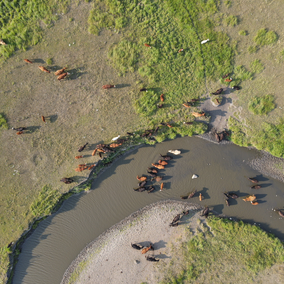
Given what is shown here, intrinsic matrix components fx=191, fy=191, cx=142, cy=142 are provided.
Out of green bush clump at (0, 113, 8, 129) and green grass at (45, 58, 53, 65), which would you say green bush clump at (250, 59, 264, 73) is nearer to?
green grass at (45, 58, 53, 65)

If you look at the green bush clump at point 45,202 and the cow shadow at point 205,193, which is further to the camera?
the cow shadow at point 205,193

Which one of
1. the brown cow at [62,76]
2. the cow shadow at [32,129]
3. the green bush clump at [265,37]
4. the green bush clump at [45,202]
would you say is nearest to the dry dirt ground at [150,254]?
the green bush clump at [45,202]

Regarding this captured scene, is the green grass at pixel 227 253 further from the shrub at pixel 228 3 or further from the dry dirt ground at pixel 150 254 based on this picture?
the shrub at pixel 228 3

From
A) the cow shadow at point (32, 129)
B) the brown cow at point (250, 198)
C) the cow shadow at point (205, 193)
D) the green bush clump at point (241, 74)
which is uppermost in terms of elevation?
the green bush clump at point (241, 74)

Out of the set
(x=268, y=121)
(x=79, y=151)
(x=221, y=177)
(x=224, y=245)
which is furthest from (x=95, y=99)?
(x=224, y=245)

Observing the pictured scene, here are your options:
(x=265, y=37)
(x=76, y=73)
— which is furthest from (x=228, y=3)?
(x=76, y=73)

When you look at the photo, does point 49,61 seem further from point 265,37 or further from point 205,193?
point 265,37
